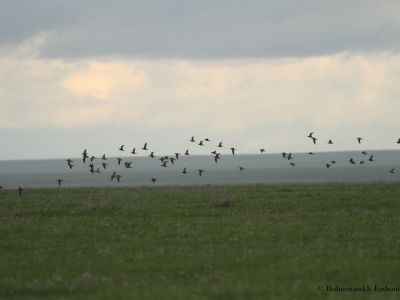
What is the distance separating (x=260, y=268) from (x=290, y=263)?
1.01 metres

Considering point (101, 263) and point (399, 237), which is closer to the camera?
point (101, 263)

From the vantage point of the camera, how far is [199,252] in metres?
23.7

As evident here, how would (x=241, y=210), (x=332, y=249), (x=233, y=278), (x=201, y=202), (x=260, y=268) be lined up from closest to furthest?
1. (x=233, y=278)
2. (x=260, y=268)
3. (x=332, y=249)
4. (x=241, y=210)
5. (x=201, y=202)

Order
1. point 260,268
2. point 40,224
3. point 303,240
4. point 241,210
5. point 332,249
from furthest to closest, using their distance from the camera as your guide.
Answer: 1. point 241,210
2. point 40,224
3. point 303,240
4. point 332,249
5. point 260,268

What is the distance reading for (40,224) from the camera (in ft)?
107

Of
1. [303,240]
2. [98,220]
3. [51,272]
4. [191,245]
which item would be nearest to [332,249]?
[303,240]

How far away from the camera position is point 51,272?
2109 centimetres

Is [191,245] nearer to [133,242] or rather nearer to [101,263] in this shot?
[133,242]

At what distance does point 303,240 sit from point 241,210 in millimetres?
12073

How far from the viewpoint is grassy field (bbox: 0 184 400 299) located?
18.7 m

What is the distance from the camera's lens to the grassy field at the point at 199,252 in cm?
1870

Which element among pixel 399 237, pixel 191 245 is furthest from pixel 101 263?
pixel 399 237

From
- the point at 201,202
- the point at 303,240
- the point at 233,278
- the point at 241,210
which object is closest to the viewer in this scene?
the point at 233,278

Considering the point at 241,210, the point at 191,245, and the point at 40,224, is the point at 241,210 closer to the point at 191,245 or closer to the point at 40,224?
the point at 40,224
